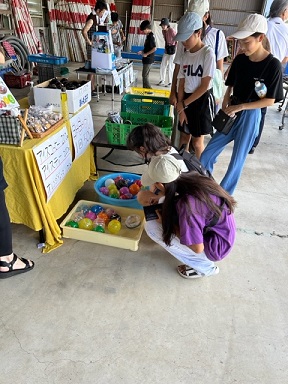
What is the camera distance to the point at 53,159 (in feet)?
6.15

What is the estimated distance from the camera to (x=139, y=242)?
6.75 feet

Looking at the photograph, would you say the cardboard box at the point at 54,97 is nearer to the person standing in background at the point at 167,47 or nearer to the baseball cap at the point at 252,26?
the baseball cap at the point at 252,26

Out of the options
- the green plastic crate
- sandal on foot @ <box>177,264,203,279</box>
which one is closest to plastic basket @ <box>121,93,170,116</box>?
the green plastic crate

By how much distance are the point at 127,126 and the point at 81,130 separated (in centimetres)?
38

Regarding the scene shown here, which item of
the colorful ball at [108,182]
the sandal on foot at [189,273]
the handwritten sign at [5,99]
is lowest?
the sandal on foot at [189,273]

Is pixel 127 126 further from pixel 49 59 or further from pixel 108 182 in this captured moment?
pixel 49 59

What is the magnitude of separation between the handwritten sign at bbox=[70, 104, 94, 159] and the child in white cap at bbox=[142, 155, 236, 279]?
935 millimetres

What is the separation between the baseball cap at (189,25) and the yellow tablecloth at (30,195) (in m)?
1.07

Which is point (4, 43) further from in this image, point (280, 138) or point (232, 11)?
point (232, 11)

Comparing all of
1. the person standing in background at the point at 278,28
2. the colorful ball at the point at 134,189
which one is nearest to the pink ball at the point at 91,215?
the colorful ball at the point at 134,189

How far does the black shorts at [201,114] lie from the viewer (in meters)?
2.35

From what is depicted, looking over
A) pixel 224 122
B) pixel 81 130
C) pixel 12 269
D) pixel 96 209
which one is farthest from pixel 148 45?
pixel 12 269

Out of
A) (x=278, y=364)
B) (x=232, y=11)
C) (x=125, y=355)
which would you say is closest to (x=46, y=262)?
(x=125, y=355)

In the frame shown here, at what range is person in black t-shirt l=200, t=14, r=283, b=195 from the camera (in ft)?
5.92
